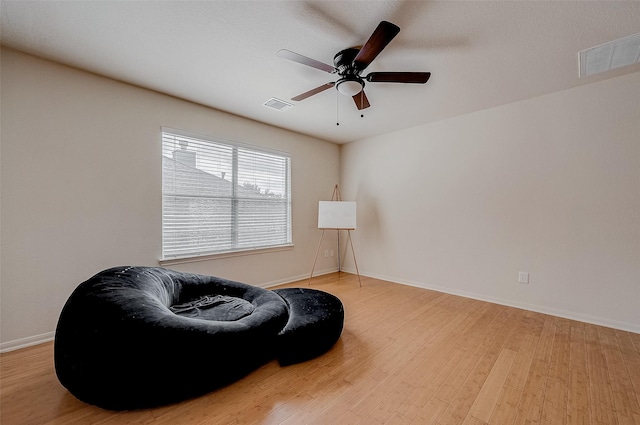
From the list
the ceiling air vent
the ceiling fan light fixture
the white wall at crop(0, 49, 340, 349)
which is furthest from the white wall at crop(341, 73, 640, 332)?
the white wall at crop(0, 49, 340, 349)

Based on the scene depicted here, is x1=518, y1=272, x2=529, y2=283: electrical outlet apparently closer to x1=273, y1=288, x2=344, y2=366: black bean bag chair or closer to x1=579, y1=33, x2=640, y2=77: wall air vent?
x1=579, y1=33, x2=640, y2=77: wall air vent

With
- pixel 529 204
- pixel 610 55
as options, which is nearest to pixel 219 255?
pixel 529 204

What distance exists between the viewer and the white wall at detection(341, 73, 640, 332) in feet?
8.60

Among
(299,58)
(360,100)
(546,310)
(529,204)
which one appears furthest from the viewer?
(529,204)

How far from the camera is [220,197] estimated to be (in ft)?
11.7

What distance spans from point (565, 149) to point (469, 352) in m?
2.53

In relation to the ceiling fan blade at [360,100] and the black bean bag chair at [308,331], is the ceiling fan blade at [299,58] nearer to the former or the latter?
the ceiling fan blade at [360,100]

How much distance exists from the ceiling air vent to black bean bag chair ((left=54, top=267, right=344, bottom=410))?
2.38 m

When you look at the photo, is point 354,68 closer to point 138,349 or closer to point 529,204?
point 138,349

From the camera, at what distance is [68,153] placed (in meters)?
2.47

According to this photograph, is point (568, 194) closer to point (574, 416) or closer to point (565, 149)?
point (565, 149)

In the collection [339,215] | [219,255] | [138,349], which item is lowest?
[138,349]

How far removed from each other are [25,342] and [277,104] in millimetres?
→ 3440

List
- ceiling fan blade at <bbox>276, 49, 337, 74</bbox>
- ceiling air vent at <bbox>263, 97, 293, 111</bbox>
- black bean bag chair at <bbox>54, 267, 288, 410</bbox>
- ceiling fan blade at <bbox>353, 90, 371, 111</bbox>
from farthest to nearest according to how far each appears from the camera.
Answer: ceiling air vent at <bbox>263, 97, 293, 111</bbox>
ceiling fan blade at <bbox>353, 90, 371, 111</bbox>
ceiling fan blade at <bbox>276, 49, 337, 74</bbox>
black bean bag chair at <bbox>54, 267, 288, 410</bbox>
